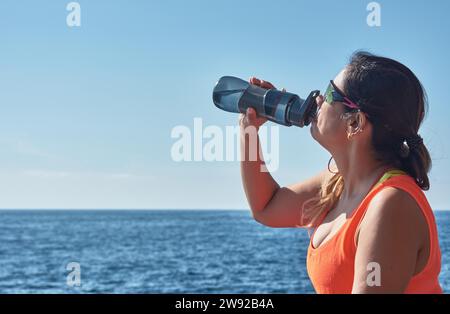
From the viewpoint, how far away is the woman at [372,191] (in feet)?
5.61

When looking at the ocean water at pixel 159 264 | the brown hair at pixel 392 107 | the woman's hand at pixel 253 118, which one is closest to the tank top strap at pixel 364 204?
the brown hair at pixel 392 107

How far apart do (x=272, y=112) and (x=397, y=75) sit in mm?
523

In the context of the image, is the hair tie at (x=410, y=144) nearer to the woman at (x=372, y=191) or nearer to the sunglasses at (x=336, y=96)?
the woman at (x=372, y=191)

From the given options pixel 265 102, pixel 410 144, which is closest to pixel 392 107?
pixel 410 144

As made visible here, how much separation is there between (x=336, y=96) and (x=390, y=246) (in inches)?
19.9

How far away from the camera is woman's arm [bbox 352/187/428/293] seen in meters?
1.70

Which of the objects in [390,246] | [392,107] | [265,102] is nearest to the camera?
[390,246]

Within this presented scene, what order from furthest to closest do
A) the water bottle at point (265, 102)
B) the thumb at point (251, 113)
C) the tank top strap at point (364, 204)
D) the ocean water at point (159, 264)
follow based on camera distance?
the ocean water at point (159, 264)
the thumb at point (251, 113)
the water bottle at point (265, 102)
the tank top strap at point (364, 204)

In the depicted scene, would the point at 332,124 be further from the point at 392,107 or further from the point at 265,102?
the point at 265,102

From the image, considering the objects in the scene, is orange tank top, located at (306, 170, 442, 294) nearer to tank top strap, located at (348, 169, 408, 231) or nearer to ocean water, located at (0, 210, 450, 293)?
tank top strap, located at (348, 169, 408, 231)

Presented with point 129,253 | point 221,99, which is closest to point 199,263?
point 129,253

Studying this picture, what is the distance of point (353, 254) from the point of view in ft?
5.96

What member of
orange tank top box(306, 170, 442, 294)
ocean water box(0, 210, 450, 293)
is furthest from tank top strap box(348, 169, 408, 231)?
ocean water box(0, 210, 450, 293)

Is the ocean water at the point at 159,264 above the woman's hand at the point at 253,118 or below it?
below
